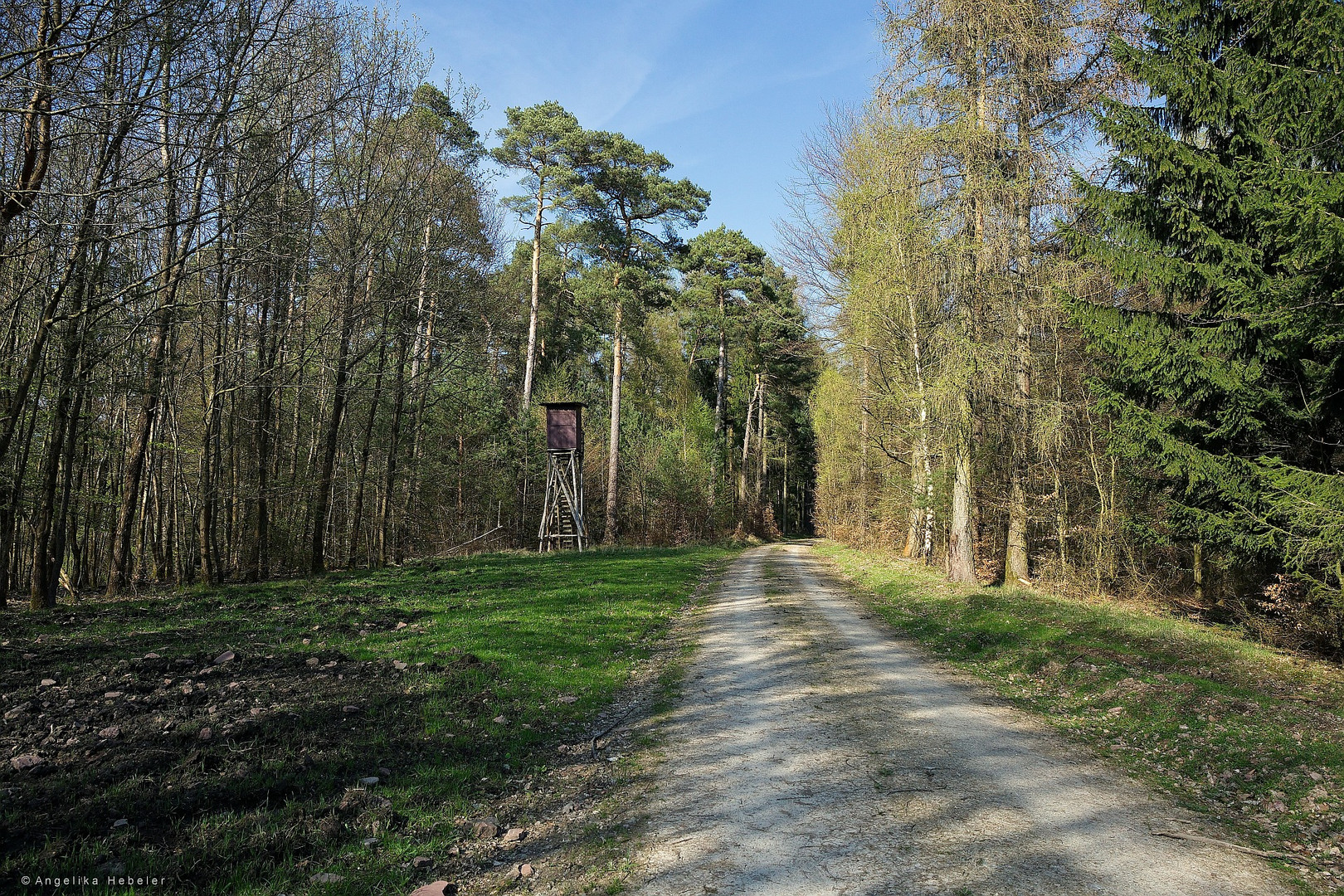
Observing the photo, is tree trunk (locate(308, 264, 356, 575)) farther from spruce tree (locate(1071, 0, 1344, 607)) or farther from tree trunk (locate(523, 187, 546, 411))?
spruce tree (locate(1071, 0, 1344, 607))

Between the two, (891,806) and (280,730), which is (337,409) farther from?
(891,806)

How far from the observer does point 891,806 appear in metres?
4.27

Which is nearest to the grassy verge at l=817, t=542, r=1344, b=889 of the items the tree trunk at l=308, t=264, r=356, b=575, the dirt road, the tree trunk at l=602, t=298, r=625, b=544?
the dirt road

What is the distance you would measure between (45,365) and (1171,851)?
1441 centimetres

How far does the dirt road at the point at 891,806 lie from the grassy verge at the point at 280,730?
4.37 feet

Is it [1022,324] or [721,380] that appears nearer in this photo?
[1022,324]

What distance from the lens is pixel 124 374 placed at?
1084 cm

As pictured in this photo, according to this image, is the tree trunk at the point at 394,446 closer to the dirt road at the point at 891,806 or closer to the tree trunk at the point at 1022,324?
the dirt road at the point at 891,806

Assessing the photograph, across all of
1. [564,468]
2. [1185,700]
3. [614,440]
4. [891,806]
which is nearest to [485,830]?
[891,806]

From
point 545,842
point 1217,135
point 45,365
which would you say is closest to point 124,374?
point 45,365

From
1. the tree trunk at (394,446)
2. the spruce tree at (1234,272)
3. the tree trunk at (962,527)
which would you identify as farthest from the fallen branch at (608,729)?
the tree trunk at (394,446)

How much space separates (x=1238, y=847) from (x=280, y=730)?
6.72 meters

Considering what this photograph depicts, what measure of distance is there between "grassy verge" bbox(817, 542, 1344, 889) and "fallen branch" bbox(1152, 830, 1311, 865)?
74mm

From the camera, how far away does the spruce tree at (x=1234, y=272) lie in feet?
24.1
